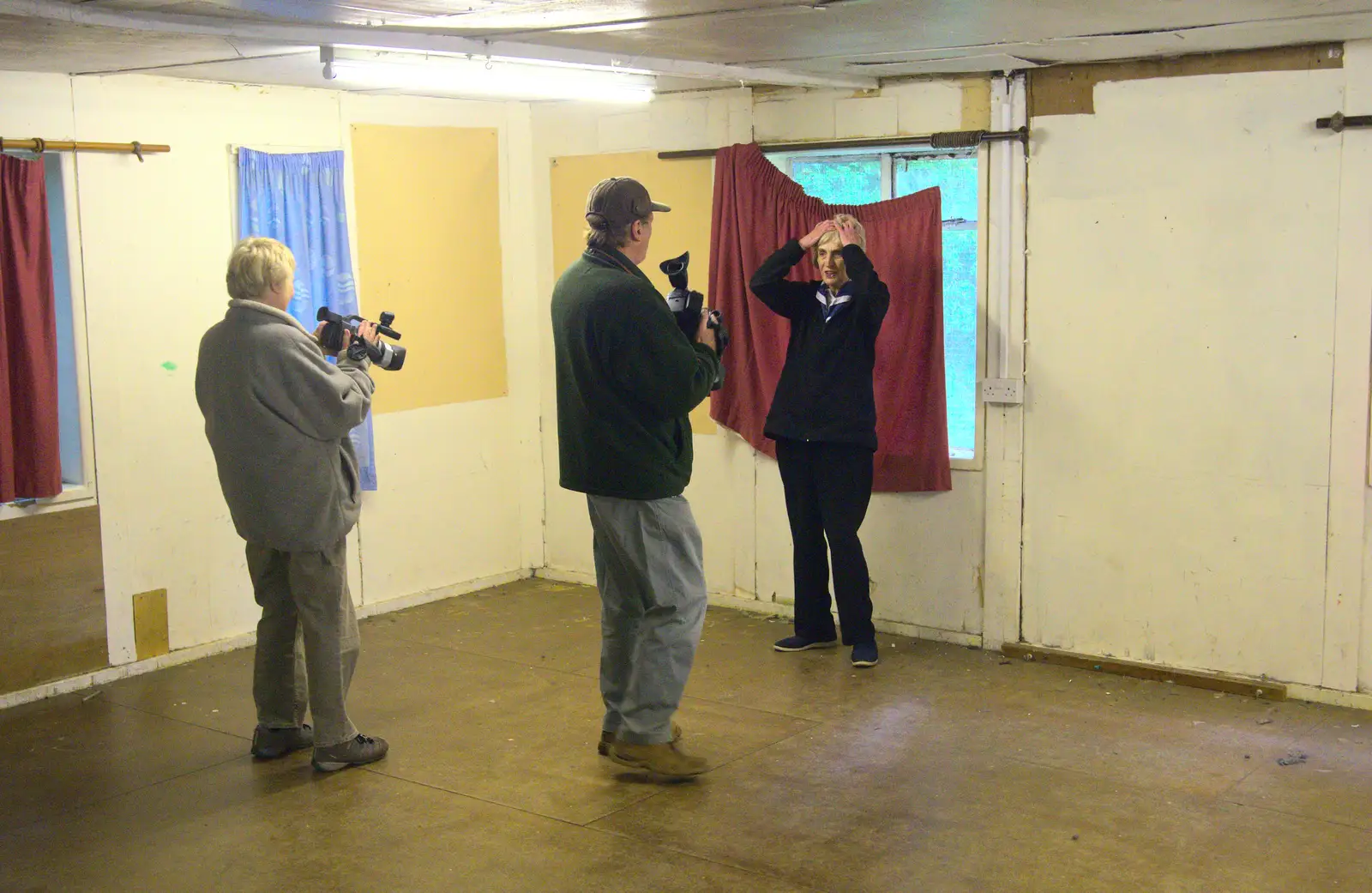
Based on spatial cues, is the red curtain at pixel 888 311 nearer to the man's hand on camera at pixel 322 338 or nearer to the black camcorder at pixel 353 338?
the black camcorder at pixel 353 338

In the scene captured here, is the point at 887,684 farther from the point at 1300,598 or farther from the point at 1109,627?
the point at 1300,598

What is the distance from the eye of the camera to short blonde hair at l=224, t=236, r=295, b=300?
13.5 ft

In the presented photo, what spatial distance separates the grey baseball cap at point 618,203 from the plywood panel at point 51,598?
255cm

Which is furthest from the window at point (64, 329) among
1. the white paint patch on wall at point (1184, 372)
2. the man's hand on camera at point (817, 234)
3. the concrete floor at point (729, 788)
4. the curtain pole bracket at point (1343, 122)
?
the curtain pole bracket at point (1343, 122)

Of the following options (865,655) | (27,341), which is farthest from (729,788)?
(27,341)

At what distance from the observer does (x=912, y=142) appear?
5.61 meters

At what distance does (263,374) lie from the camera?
406cm

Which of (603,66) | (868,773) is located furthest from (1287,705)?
(603,66)

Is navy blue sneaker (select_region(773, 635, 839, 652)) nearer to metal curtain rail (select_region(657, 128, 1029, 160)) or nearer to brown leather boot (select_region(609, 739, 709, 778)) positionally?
brown leather boot (select_region(609, 739, 709, 778))

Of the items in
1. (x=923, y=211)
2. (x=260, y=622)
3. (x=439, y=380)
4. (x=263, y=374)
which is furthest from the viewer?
(x=439, y=380)

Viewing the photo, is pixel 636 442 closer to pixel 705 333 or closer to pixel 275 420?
pixel 705 333

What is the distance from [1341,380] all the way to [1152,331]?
68 cm

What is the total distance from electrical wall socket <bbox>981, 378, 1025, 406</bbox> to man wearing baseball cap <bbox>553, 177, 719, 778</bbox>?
1.73 meters

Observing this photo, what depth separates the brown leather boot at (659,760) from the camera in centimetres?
417
